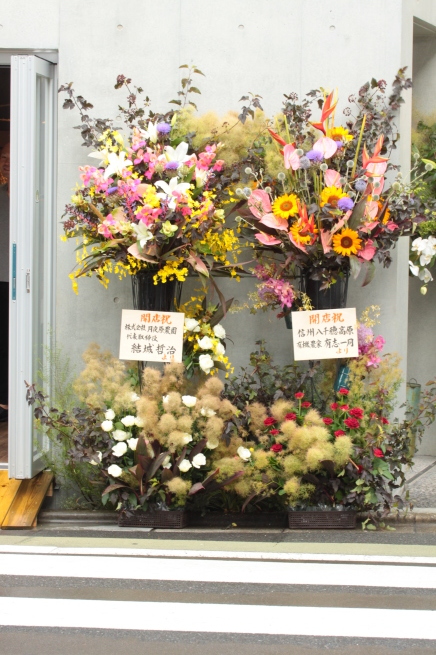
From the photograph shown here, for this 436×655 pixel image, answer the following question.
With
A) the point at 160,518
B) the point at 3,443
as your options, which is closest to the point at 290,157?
the point at 160,518

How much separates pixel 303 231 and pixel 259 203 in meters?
0.33

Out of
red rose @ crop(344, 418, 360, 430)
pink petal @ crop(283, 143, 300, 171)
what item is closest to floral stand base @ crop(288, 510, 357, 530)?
red rose @ crop(344, 418, 360, 430)

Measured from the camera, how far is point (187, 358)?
538 centimetres

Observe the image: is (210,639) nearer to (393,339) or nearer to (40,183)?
(393,339)

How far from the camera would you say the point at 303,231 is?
16.7ft

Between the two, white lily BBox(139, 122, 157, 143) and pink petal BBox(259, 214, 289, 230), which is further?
white lily BBox(139, 122, 157, 143)

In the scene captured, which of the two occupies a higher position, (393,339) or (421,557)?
(393,339)

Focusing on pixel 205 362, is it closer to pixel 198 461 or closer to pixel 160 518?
pixel 198 461

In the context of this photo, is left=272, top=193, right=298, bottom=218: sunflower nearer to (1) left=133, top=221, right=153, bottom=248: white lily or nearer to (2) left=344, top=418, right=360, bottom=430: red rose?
(1) left=133, top=221, right=153, bottom=248: white lily

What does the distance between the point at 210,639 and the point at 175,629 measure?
0.17 m

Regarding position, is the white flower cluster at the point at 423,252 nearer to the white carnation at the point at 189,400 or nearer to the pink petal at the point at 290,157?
the pink petal at the point at 290,157

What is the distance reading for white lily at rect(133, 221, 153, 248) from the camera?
5.01m

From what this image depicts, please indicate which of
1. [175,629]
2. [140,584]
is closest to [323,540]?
[140,584]

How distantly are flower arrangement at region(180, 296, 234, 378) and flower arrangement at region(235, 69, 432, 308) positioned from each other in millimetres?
335
